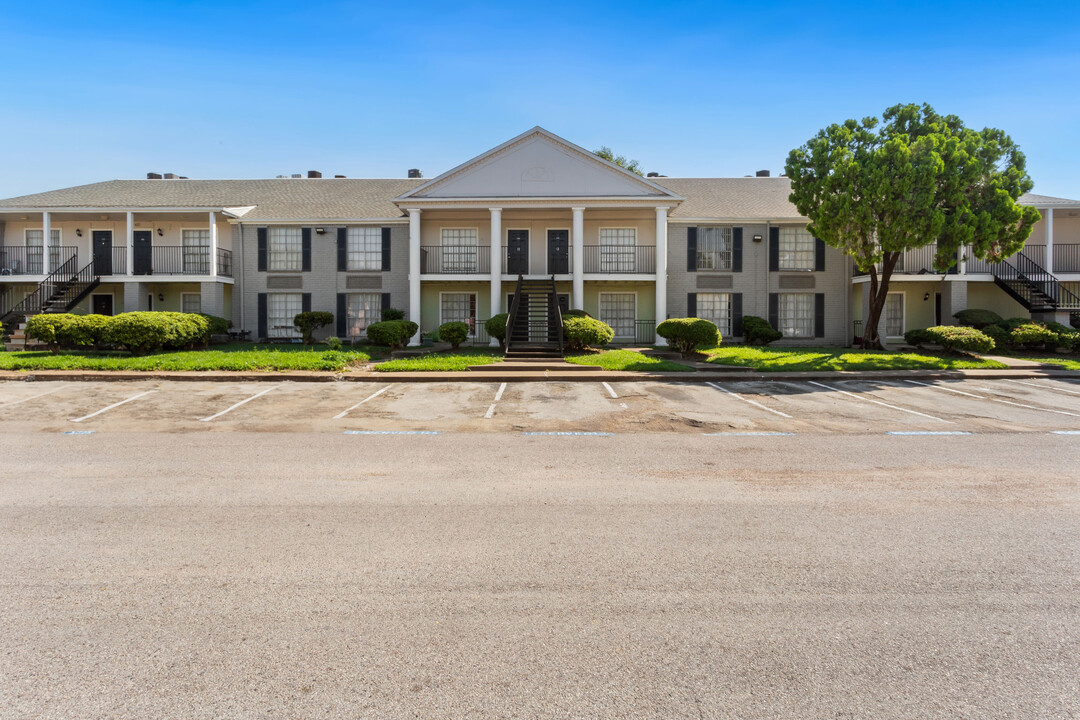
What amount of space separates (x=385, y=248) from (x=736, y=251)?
13905 mm

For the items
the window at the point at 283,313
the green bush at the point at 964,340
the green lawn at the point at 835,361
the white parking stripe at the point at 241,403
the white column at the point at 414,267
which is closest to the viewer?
the white parking stripe at the point at 241,403

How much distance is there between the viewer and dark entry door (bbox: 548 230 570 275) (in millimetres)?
23781

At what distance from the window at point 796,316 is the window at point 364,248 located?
16.3 meters

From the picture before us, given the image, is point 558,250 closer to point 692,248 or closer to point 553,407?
point 692,248

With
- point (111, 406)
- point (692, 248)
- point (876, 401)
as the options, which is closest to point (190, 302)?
point (111, 406)

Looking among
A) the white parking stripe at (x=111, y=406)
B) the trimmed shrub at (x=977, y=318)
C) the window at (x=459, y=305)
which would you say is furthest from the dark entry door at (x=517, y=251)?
the trimmed shrub at (x=977, y=318)

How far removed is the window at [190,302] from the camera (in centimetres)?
2448

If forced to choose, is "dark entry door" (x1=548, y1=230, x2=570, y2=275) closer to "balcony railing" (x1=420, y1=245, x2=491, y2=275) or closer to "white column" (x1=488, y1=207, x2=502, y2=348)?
"balcony railing" (x1=420, y1=245, x2=491, y2=275)

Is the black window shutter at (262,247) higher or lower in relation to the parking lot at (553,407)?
higher

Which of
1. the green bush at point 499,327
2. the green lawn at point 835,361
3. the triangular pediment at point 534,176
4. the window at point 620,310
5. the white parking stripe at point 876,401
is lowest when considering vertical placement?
the white parking stripe at point 876,401

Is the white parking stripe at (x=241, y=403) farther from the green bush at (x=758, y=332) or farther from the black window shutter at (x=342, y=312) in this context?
the green bush at (x=758, y=332)

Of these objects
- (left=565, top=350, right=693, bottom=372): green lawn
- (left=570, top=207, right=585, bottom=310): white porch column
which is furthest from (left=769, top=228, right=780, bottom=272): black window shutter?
(left=565, top=350, right=693, bottom=372): green lawn

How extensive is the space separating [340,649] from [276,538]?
182 centimetres

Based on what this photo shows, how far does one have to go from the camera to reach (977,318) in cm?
2178
